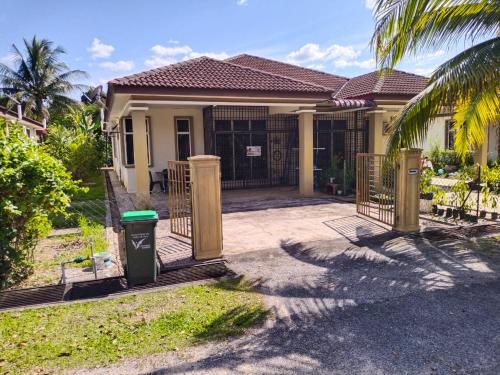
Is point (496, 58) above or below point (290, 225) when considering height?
above

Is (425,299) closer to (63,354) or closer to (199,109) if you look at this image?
(63,354)

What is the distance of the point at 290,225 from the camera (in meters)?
9.20

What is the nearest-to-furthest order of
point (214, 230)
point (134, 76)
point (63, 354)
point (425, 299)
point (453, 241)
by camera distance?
point (63, 354) → point (425, 299) → point (214, 230) → point (453, 241) → point (134, 76)

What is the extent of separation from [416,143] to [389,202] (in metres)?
2.51

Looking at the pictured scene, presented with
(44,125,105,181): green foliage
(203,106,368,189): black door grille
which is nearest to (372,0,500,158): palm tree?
(203,106,368,189): black door grille

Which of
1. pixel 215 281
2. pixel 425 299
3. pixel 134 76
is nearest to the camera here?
pixel 425 299

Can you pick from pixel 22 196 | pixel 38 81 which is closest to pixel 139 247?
pixel 22 196

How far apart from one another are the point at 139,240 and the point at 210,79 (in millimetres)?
7114

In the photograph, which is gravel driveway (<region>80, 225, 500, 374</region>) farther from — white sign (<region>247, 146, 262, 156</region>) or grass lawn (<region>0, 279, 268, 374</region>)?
white sign (<region>247, 146, 262, 156</region>)

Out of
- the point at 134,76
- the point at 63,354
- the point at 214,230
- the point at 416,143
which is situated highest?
the point at 134,76

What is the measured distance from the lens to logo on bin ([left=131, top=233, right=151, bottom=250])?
18.9 ft

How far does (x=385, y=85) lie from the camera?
14016 mm

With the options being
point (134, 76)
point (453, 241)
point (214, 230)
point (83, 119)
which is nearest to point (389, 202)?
point (453, 241)

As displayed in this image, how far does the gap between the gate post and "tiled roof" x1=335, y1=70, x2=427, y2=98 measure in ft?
17.6
